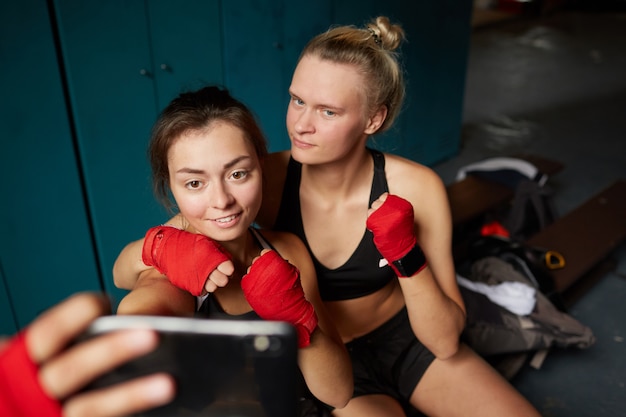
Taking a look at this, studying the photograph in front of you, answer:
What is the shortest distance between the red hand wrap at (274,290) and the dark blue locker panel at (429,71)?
2.58m

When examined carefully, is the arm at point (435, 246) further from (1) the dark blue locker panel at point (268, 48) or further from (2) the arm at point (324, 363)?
(1) the dark blue locker panel at point (268, 48)

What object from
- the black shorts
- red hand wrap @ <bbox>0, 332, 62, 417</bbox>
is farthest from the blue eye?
the black shorts

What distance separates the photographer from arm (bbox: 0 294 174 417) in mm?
583

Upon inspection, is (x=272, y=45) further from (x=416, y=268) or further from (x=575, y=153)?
(x=575, y=153)

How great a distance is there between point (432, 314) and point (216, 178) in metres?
0.73

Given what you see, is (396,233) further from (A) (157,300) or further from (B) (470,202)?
(B) (470,202)

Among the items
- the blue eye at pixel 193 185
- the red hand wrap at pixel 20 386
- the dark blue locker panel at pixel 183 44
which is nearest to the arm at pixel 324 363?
the blue eye at pixel 193 185

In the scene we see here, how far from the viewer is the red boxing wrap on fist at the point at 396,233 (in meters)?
1.40

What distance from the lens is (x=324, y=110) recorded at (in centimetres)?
155

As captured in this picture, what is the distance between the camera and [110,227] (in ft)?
8.36

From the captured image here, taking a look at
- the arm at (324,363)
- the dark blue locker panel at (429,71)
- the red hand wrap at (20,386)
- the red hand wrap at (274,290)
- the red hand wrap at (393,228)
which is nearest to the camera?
the red hand wrap at (20,386)

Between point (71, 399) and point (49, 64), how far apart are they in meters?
1.87

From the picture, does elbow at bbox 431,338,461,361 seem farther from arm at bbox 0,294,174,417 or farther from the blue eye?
arm at bbox 0,294,174,417

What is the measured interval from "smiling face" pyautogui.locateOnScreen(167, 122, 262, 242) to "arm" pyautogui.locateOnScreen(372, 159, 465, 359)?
603mm
